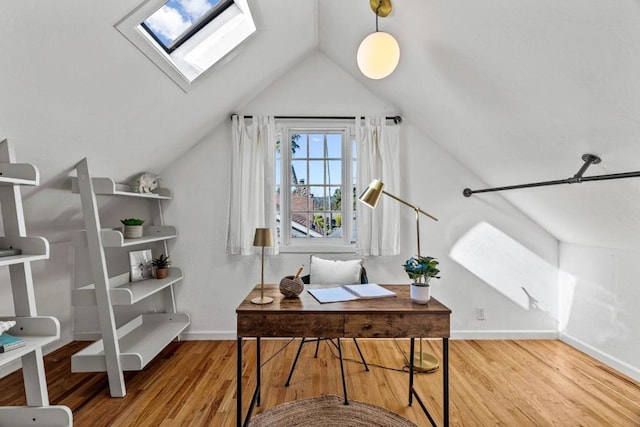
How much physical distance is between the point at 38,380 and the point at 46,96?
1389 millimetres

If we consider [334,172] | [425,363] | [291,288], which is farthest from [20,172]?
[425,363]

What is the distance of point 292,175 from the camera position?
328 centimetres

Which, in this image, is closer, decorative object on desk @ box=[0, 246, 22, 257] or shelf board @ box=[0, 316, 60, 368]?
decorative object on desk @ box=[0, 246, 22, 257]

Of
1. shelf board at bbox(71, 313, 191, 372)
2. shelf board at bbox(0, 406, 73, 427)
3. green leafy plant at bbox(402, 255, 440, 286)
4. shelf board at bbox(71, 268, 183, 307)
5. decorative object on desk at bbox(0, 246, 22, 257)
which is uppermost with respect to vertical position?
decorative object on desk at bbox(0, 246, 22, 257)

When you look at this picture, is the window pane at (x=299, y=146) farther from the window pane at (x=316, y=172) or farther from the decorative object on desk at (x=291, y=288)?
the decorative object on desk at (x=291, y=288)

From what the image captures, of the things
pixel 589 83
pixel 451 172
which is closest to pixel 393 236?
pixel 451 172

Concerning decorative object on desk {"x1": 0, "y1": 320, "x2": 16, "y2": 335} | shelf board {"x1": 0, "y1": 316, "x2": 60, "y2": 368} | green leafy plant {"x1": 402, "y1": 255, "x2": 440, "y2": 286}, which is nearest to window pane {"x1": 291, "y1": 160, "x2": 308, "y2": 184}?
green leafy plant {"x1": 402, "y1": 255, "x2": 440, "y2": 286}

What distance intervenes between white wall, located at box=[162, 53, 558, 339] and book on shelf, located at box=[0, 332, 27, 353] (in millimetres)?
1599

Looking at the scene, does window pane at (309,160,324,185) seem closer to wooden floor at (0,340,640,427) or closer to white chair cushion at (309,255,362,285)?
white chair cushion at (309,255,362,285)

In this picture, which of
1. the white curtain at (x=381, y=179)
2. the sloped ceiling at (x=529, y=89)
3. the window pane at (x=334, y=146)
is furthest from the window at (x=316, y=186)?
the sloped ceiling at (x=529, y=89)

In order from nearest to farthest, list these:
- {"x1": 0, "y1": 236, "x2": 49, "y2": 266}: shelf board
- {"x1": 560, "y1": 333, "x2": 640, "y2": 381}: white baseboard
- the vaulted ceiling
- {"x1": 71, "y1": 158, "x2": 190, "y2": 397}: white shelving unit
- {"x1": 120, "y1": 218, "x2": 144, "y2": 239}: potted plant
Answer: the vaulted ceiling
{"x1": 0, "y1": 236, "x2": 49, "y2": 266}: shelf board
{"x1": 71, "y1": 158, "x2": 190, "y2": 397}: white shelving unit
{"x1": 560, "y1": 333, "x2": 640, "y2": 381}: white baseboard
{"x1": 120, "y1": 218, "x2": 144, "y2": 239}: potted plant

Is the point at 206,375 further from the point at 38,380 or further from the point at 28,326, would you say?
the point at 28,326

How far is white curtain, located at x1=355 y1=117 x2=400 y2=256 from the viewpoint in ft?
10.1

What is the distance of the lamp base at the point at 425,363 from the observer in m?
2.53
